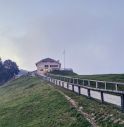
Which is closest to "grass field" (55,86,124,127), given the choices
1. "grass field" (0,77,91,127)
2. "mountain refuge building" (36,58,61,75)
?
"grass field" (0,77,91,127)

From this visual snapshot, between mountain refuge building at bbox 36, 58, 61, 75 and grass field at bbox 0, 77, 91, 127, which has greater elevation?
mountain refuge building at bbox 36, 58, 61, 75

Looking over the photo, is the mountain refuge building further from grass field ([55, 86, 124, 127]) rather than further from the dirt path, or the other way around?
grass field ([55, 86, 124, 127])

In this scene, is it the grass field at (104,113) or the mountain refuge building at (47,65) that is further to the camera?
the mountain refuge building at (47,65)

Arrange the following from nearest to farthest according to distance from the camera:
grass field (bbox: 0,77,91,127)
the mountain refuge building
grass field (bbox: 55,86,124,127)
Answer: grass field (bbox: 55,86,124,127) → grass field (bbox: 0,77,91,127) → the mountain refuge building

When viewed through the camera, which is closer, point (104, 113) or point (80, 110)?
point (104, 113)

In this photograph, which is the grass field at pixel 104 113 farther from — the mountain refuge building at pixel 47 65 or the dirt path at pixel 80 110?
the mountain refuge building at pixel 47 65

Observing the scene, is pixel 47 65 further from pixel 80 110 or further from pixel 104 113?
pixel 104 113

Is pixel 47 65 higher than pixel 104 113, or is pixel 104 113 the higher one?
pixel 47 65

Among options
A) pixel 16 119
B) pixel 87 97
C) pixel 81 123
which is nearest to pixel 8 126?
pixel 16 119

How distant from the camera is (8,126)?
3872cm

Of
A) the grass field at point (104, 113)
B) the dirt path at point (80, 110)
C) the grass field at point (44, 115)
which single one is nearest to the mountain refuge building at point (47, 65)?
the grass field at point (44, 115)

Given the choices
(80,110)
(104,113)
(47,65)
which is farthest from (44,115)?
(47,65)

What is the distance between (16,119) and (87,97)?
7337 millimetres

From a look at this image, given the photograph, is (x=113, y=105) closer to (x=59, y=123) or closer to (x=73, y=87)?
(x=59, y=123)
